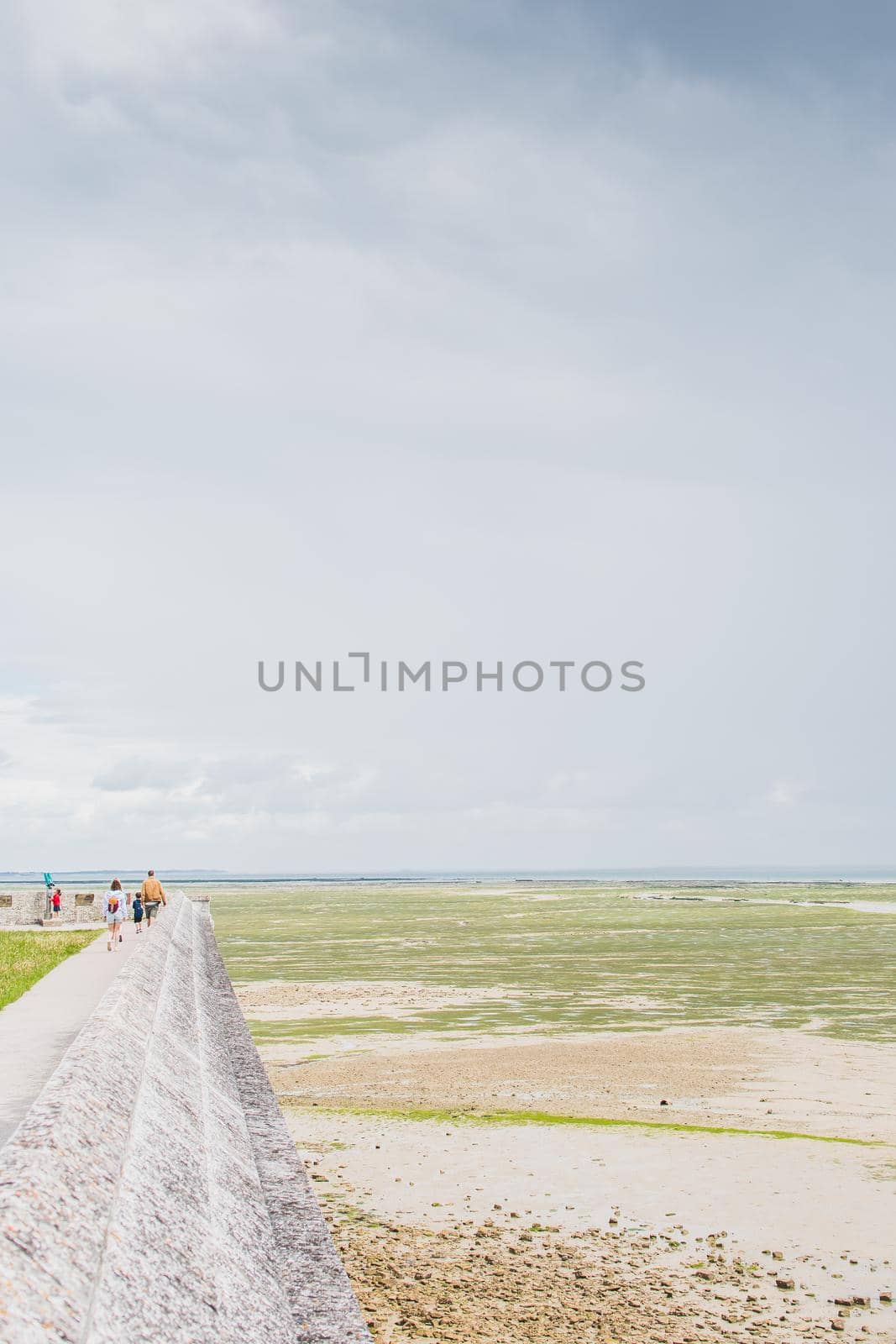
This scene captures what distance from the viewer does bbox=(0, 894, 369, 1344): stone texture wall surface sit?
11.3 ft

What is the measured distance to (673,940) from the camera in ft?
129

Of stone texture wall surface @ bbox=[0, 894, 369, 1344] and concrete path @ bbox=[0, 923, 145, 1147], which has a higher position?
stone texture wall surface @ bbox=[0, 894, 369, 1344]

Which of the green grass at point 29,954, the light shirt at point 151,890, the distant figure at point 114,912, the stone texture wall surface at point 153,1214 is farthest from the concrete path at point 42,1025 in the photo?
the light shirt at point 151,890

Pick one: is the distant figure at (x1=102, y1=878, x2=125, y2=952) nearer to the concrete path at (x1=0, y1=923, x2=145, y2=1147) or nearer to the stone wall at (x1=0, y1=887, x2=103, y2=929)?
the concrete path at (x1=0, y1=923, x2=145, y2=1147)

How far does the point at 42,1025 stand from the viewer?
507 inches

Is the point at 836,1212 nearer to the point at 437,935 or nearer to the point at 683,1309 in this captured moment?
the point at 683,1309

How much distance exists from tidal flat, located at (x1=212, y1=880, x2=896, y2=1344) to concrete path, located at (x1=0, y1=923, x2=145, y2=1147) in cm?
264

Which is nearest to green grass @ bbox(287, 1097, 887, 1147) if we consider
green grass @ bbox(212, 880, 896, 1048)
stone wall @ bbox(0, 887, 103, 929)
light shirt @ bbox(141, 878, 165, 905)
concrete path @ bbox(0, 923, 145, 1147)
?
concrete path @ bbox(0, 923, 145, 1147)

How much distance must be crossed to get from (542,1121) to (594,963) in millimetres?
18963

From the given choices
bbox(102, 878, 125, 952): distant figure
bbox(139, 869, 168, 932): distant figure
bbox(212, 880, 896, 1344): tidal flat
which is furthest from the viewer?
bbox(139, 869, 168, 932): distant figure

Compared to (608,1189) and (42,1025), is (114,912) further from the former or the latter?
(608,1189)

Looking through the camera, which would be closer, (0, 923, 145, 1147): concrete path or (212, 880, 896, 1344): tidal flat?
(212, 880, 896, 1344): tidal flat

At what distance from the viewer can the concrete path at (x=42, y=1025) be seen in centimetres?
884

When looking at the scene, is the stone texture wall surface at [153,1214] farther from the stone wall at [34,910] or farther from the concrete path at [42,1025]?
the stone wall at [34,910]
